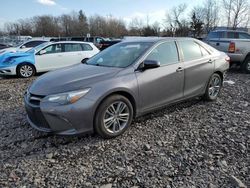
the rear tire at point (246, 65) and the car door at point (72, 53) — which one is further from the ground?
the car door at point (72, 53)

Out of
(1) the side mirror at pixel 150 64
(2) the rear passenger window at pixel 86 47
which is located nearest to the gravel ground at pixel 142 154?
(1) the side mirror at pixel 150 64

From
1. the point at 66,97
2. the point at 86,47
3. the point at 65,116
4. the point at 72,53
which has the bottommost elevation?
the point at 65,116

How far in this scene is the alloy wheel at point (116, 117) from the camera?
3.91 meters

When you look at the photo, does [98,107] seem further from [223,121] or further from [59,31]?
[59,31]

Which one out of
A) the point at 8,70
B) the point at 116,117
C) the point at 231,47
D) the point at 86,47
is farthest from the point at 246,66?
the point at 8,70

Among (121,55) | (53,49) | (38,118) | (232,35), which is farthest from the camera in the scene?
(232,35)

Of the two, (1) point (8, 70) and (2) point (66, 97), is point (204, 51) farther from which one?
(1) point (8, 70)

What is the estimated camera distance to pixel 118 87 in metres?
3.87

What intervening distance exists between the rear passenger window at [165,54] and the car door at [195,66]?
0.74 ft

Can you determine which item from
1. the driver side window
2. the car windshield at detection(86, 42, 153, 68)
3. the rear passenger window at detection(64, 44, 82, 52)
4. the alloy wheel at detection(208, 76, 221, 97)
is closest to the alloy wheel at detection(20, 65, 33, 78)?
A: the driver side window

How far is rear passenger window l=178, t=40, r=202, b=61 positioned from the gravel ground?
1.16 m

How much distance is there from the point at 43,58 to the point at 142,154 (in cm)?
779

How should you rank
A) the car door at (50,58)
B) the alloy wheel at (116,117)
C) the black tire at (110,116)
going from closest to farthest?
the black tire at (110,116) → the alloy wheel at (116,117) → the car door at (50,58)

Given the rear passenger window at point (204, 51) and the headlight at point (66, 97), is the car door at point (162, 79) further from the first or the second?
the headlight at point (66, 97)
